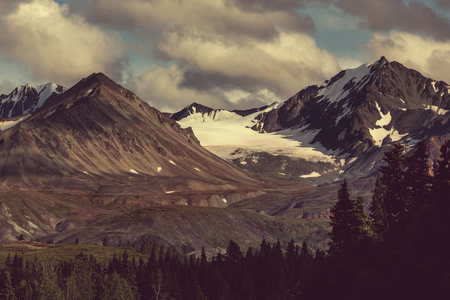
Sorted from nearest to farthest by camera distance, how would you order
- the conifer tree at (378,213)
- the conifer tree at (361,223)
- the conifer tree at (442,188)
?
the conifer tree at (442,188) < the conifer tree at (361,223) < the conifer tree at (378,213)

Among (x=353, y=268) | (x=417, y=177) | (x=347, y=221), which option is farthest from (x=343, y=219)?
(x=353, y=268)

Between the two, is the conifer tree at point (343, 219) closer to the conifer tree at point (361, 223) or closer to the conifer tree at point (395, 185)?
the conifer tree at point (361, 223)

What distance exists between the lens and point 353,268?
8719 centimetres

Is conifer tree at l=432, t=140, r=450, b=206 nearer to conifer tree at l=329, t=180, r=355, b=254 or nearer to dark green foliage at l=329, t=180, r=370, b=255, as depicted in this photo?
dark green foliage at l=329, t=180, r=370, b=255

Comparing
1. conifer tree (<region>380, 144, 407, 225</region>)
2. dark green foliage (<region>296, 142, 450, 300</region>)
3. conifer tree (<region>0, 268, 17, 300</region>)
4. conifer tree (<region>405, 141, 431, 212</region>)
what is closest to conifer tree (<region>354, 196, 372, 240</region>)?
conifer tree (<region>380, 144, 407, 225</region>)

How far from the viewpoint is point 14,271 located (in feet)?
618

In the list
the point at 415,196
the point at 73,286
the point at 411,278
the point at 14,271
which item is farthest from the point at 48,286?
the point at 411,278

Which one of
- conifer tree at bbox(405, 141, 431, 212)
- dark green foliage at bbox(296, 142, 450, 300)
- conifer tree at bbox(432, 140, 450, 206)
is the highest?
conifer tree at bbox(405, 141, 431, 212)

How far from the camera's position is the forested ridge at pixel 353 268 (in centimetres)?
7731

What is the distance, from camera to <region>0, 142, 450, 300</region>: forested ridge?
3044 inches

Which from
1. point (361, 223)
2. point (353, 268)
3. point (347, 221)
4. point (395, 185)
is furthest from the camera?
point (347, 221)

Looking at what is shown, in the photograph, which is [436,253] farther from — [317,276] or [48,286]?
[48,286]

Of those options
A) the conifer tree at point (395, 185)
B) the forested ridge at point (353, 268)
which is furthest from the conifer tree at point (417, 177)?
the conifer tree at point (395, 185)

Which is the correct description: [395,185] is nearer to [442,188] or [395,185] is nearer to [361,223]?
[361,223]
